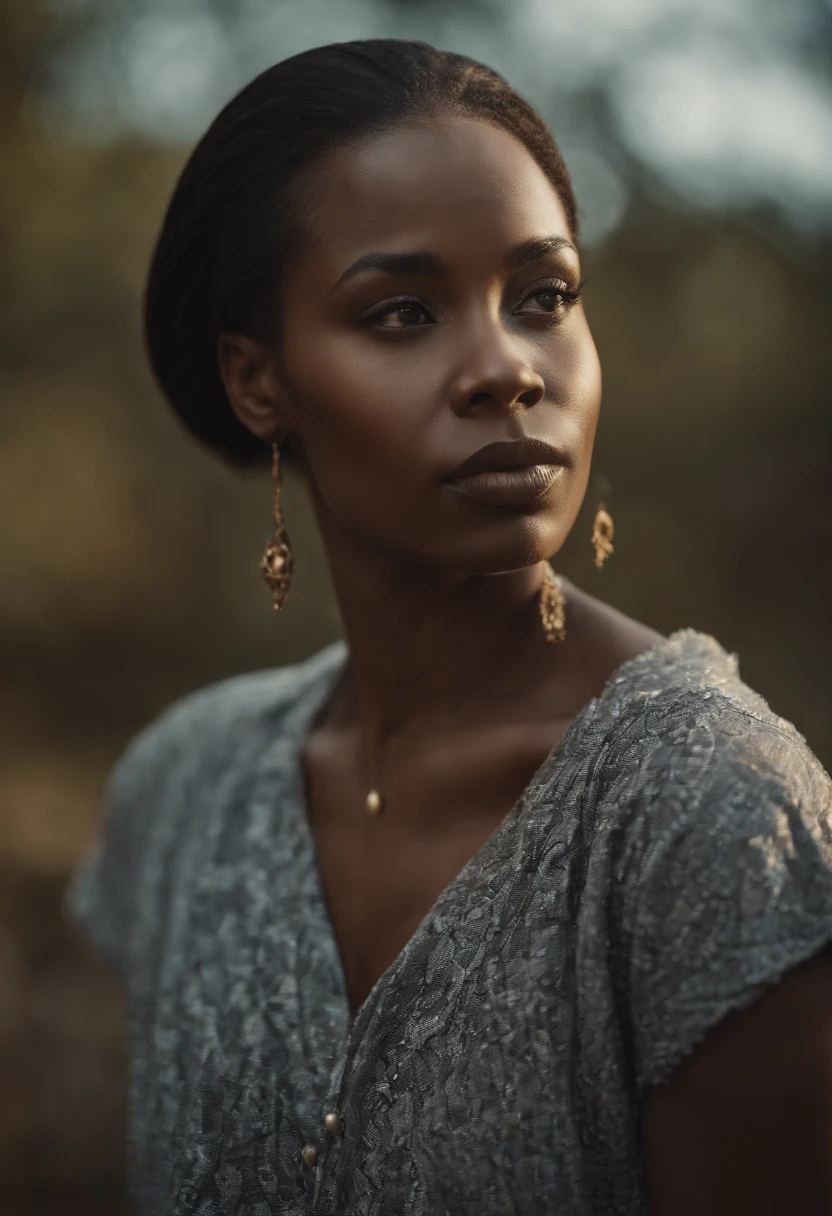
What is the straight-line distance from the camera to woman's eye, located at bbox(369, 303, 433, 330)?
1.38 metres

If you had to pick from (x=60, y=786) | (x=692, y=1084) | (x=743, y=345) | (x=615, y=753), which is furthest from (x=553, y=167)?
(x=60, y=786)

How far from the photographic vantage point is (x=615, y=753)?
1307mm

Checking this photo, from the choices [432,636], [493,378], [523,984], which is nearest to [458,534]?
[493,378]

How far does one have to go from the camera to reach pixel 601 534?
5.01 feet

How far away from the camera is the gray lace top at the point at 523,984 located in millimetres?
1113

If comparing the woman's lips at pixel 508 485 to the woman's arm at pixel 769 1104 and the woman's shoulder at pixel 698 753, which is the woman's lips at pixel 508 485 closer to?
the woman's shoulder at pixel 698 753

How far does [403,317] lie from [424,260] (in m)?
0.08

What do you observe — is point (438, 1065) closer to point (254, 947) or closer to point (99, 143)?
point (254, 947)

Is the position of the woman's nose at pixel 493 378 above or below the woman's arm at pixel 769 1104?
above

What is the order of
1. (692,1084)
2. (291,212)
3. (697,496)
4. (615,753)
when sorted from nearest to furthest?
(692,1084) → (615,753) → (291,212) → (697,496)

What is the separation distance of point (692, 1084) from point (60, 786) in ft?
10.3

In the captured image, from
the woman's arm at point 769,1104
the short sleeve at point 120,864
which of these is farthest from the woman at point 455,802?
the short sleeve at point 120,864

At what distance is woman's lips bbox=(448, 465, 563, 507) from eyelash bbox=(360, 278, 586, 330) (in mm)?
216

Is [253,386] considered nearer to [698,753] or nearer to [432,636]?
[432,636]
